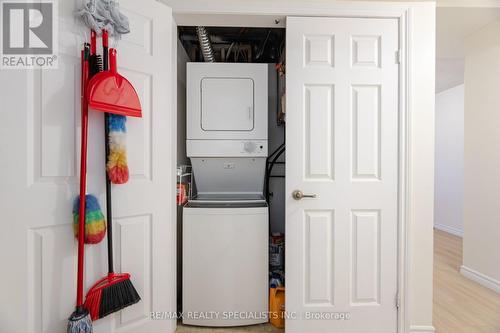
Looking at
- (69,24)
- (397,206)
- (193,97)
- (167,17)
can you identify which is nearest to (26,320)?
(69,24)

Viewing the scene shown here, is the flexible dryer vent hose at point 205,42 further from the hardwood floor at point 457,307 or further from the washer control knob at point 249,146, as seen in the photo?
the hardwood floor at point 457,307

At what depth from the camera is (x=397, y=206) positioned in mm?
1600

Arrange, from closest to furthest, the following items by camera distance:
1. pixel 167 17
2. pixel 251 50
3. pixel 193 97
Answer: pixel 167 17 → pixel 193 97 → pixel 251 50

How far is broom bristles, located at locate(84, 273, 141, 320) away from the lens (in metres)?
1.18

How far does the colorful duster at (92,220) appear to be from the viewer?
1.11 m

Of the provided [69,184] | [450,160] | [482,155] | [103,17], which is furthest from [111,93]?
[450,160]

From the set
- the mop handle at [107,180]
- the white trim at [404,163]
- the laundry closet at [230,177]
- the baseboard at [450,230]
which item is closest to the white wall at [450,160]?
the baseboard at [450,230]

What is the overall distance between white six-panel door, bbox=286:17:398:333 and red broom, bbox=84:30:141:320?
3.23ft

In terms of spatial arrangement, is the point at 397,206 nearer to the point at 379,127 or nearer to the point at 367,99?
the point at 379,127

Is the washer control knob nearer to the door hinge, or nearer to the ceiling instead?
the door hinge

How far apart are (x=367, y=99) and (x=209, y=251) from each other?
1.52 m

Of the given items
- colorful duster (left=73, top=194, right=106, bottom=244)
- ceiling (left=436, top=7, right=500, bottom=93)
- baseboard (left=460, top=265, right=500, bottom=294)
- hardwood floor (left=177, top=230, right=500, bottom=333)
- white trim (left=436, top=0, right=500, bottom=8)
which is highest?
ceiling (left=436, top=7, right=500, bottom=93)

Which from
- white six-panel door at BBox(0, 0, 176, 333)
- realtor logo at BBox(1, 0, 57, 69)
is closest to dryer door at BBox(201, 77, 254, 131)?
white six-panel door at BBox(0, 0, 176, 333)

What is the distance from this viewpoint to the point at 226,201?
1.80 meters
